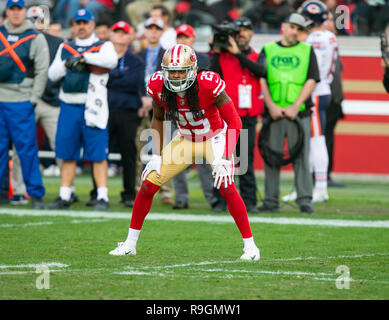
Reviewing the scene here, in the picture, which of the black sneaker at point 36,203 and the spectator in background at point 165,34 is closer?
the black sneaker at point 36,203

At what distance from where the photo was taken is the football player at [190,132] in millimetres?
7422

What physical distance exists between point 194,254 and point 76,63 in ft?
12.9

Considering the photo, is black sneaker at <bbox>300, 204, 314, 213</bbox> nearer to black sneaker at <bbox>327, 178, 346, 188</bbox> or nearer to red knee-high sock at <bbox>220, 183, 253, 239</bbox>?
black sneaker at <bbox>327, 178, 346, 188</bbox>

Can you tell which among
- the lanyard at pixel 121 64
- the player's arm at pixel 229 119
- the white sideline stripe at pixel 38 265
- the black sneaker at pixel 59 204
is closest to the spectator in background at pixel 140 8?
the lanyard at pixel 121 64

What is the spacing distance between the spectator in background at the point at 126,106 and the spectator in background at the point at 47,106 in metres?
0.98

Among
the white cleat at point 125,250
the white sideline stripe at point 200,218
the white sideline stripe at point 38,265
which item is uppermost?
the white cleat at point 125,250

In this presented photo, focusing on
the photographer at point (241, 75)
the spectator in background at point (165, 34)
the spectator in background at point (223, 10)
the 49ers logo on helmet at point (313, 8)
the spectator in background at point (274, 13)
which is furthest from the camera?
the spectator in background at point (223, 10)

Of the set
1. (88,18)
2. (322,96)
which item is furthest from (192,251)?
(322,96)

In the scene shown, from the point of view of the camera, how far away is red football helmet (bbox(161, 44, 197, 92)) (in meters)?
7.34

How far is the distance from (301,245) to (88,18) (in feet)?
14.5

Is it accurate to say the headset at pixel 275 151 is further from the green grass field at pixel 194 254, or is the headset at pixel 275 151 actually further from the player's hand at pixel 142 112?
the player's hand at pixel 142 112

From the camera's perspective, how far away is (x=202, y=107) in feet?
25.1

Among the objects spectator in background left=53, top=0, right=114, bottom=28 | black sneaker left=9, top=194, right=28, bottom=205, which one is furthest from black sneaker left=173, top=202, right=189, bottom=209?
spectator in background left=53, top=0, right=114, bottom=28

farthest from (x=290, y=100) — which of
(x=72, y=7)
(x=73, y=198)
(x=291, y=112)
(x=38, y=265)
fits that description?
(x=72, y=7)
